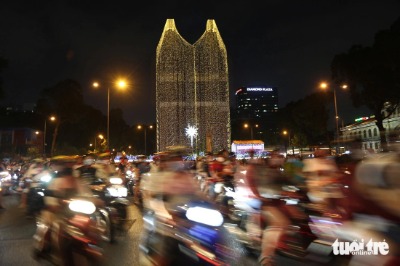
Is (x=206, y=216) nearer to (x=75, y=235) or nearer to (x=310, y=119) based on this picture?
(x=75, y=235)

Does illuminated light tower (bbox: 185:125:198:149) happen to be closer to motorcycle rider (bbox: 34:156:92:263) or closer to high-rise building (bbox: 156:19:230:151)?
high-rise building (bbox: 156:19:230:151)

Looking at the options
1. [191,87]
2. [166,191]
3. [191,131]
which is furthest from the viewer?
[191,131]

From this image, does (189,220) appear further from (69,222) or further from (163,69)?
(163,69)

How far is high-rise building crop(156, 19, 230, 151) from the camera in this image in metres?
41.5

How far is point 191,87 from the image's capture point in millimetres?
43656

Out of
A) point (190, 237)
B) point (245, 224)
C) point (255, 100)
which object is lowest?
point (245, 224)

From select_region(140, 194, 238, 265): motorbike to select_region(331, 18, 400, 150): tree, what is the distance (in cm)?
3776

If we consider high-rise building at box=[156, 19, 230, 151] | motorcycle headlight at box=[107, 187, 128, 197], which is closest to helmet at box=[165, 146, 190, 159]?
motorcycle headlight at box=[107, 187, 128, 197]

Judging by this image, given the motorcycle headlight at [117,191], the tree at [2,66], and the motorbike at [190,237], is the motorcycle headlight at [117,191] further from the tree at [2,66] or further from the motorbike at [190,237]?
the tree at [2,66]

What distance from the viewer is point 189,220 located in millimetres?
4871

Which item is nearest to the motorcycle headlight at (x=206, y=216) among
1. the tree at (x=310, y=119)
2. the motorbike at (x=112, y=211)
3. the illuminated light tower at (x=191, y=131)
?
the motorbike at (x=112, y=211)

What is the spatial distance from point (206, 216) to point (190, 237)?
32 centimetres

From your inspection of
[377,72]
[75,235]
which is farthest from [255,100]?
[75,235]

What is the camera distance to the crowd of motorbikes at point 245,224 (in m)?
4.04
